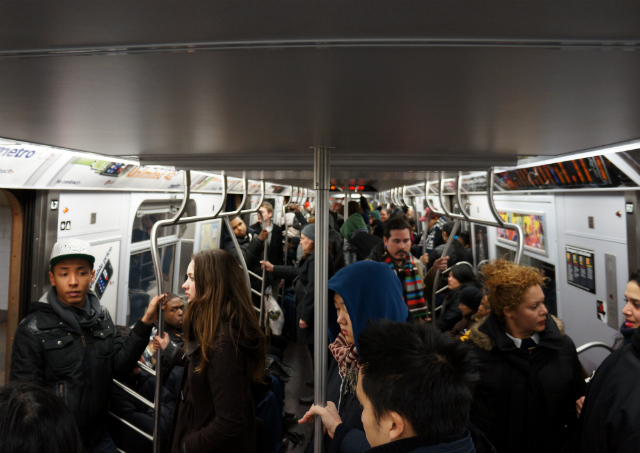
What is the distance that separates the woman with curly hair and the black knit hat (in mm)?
1428

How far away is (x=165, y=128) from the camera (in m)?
1.48

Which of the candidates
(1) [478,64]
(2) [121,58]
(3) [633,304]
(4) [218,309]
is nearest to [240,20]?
(2) [121,58]

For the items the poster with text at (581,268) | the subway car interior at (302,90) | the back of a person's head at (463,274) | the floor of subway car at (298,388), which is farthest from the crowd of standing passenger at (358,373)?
the poster with text at (581,268)

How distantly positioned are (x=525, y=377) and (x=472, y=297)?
5.36 ft

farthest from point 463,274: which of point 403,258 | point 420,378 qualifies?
point 420,378

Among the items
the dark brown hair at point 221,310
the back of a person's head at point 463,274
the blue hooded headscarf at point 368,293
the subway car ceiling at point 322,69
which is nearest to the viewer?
the subway car ceiling at point 322,69

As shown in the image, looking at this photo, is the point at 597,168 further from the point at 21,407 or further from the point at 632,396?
the point at 21,407

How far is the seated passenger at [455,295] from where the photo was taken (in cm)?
391

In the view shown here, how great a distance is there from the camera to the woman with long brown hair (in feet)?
6.12

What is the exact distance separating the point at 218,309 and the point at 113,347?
39.3 inches

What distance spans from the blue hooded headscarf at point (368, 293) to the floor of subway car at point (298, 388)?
7.55ft

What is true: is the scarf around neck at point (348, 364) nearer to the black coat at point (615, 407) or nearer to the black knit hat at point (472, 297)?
the black coat at point (615, 407)

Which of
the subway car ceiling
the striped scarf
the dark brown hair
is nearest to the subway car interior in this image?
the subway car ceiling

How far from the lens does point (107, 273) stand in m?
4.36
